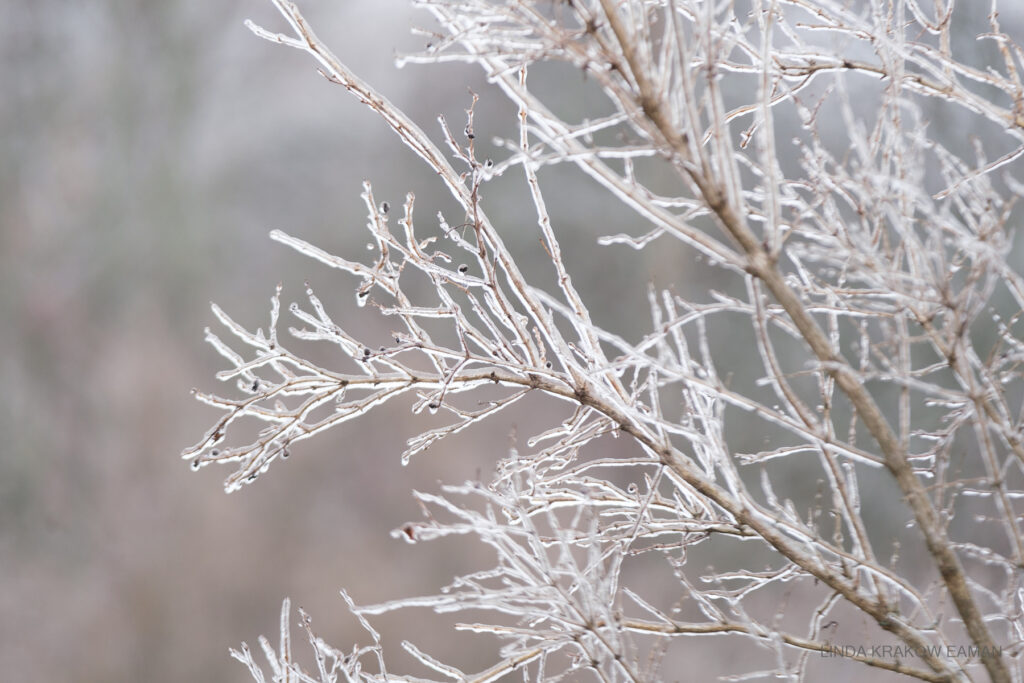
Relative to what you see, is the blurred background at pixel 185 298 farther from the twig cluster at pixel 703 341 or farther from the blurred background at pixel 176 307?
the twig cluster at pixel 703 341

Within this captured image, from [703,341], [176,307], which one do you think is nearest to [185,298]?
[176,307]

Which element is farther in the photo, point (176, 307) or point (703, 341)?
point (176, 307)

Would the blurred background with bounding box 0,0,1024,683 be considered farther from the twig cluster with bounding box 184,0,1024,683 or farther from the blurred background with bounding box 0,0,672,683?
the twig cluster with bounding box 184,0,1024,683

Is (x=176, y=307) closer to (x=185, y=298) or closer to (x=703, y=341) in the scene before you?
(x=185, y=298)

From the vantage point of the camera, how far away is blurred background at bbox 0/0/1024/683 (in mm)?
4367

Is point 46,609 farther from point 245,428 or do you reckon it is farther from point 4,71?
point 4,71

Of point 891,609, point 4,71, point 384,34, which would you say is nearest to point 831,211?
point 891,609

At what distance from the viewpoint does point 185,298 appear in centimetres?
471

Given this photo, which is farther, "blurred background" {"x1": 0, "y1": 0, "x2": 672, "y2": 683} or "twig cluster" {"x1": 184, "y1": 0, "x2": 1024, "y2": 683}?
"blurred background" {"x1": 0, "y1": 0, "x2": 672, "y2": 683}

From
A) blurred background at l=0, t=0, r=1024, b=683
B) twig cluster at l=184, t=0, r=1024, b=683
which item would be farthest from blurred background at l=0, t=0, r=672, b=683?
twig cluster at l=184, t=0, r=1024, b=683

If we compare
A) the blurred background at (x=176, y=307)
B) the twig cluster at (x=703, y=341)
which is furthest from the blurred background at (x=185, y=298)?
the twig cluster at (x=703, y=341)

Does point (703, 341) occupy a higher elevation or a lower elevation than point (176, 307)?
lower

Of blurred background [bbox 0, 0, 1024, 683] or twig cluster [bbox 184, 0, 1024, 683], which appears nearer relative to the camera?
twig cluster [bbox 184, 0, 1024, 683]

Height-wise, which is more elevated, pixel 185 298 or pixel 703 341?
pixel 185 298
